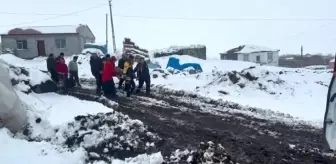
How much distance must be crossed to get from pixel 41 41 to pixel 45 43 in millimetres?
518

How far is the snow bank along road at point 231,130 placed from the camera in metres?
6.83

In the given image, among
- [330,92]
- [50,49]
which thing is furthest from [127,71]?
[50,49]

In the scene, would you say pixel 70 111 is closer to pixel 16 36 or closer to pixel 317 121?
pixel 317 121

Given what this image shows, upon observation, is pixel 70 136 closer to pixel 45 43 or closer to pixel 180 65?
pixel 180 65

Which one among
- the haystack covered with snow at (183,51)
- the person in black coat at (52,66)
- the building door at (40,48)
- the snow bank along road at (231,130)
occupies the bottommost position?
the snow bank along road at (231,130)

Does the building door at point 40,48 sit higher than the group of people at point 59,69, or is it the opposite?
the building door at point 40,48

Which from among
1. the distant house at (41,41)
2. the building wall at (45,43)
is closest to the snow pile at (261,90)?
the building wall at (45,43)

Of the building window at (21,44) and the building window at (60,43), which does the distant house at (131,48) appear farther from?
the building window at (21,44)

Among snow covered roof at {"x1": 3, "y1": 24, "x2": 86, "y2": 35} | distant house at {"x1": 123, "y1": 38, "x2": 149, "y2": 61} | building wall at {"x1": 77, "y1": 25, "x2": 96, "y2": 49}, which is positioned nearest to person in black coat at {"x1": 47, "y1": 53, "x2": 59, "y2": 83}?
distant house at {"x1": 123, "y1": 38, "x2": 149, "y2": 61}

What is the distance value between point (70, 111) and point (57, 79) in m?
6.43

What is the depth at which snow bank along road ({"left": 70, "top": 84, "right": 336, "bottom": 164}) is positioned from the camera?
6.83m

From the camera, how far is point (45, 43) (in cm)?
4469

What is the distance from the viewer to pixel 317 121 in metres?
10.6

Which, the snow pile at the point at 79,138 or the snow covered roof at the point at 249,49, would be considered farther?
the snow covered roof at the point at 249,49
